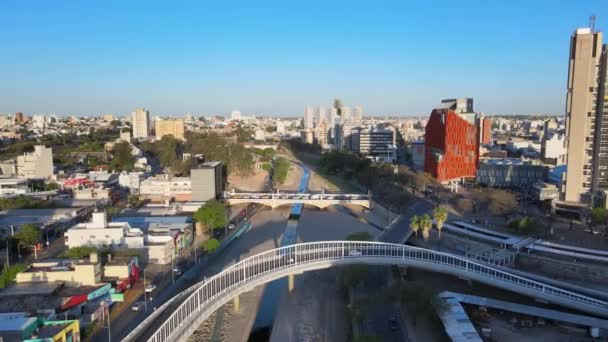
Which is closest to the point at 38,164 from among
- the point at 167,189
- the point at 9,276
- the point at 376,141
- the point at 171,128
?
the point at 167,189

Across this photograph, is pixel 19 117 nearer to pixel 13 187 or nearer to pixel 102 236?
pixel 13 187

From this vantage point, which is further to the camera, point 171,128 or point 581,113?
point 171,128

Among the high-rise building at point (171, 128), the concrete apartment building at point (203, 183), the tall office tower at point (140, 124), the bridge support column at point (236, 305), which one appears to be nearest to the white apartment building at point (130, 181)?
the concrete apartment building at point (203, 183)

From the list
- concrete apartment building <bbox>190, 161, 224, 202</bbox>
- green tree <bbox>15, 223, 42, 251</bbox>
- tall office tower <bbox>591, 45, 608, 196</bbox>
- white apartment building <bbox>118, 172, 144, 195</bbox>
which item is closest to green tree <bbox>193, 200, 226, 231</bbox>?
concrete apartment building <bbox>190, 161, 224, 202</bbox>

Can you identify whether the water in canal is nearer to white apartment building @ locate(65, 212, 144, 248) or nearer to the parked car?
the parked car

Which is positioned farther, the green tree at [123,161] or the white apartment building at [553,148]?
the green tree at [123,161]

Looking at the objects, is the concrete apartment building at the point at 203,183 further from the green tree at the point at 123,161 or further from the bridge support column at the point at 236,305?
the bridge support column at the point at 236,305

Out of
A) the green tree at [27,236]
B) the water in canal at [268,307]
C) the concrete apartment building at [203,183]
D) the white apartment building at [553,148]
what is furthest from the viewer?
the white apartment building at [553,148]

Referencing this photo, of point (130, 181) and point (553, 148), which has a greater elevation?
point (553, 148)
